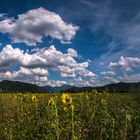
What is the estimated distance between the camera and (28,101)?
1127 cm

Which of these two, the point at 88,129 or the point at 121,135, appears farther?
the point at 88,129

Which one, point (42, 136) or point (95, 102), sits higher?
point (95, 102)

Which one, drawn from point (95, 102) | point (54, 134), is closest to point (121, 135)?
point (54, 134)

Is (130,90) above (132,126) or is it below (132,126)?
above

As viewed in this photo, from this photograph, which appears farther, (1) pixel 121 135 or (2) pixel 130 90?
(2) pixel 130 90

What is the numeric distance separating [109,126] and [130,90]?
19.7 ft

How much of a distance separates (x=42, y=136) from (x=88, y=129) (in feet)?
4.08

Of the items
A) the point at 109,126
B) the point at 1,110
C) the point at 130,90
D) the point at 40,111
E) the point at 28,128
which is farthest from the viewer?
the point at 130,90

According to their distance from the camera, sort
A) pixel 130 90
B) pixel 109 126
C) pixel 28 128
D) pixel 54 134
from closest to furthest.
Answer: pixel 54 134
pixel 109 126
pixel 28 128
pixel 130 90

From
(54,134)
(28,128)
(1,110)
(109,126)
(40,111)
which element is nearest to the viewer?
(54,134)

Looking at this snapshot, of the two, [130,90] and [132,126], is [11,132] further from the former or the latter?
[130,90]

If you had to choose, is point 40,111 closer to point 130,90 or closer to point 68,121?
point 68,121

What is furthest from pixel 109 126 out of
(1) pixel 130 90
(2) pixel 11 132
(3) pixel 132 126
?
(1) pixel 130 90

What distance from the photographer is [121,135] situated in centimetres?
597
